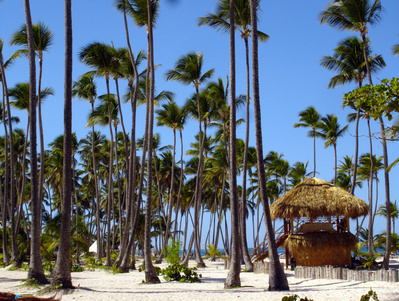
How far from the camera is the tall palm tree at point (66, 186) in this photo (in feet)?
43.3

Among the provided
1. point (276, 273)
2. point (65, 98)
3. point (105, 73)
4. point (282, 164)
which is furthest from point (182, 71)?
point (282, 164)

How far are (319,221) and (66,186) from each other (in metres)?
13.7

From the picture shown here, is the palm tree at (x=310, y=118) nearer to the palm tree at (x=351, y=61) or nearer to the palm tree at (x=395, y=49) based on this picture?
the palm tree at (x=351, y=61)

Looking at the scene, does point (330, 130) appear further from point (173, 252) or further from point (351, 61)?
point (173, 252)

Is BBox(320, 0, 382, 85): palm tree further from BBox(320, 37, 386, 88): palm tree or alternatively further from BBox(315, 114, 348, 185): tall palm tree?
BBox(315, 114, 348, 185): tall palm tree

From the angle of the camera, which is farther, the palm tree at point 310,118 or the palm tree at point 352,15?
the palm tree at point 310,118

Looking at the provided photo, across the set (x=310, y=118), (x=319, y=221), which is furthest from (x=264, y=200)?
(x=310, y=118)

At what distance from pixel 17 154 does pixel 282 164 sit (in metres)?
24.3

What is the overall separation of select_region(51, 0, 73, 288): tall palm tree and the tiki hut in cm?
1133

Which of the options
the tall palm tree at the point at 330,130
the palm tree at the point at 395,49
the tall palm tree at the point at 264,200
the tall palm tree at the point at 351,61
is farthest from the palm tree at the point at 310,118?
the tall palm tree at the point at 264,200

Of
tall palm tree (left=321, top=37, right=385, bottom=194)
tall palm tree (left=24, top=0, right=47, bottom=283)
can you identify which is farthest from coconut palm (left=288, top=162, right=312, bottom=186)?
tall palm tree (left=24, top=0, right=47, bottom=283)

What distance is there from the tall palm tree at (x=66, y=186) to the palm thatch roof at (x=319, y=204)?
11324 millimetres

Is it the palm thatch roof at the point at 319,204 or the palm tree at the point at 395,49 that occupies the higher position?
the palm tree at the point at 395,49

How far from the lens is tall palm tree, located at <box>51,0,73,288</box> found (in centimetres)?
1319
